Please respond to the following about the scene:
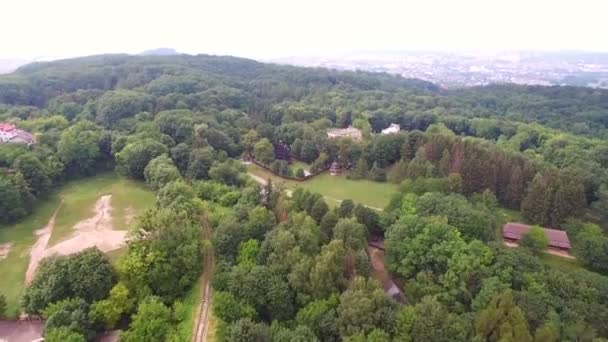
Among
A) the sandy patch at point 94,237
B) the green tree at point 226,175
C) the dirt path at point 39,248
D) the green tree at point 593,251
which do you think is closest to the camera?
the green tree at point 593,251

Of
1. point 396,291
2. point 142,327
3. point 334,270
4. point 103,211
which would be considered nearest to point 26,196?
point 103,211

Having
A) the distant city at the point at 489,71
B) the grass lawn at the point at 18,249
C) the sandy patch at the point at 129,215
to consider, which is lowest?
the grass lawn at the point at 18,249

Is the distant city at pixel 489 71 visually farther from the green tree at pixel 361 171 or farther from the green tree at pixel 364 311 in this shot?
the green tree at pixel 364 311

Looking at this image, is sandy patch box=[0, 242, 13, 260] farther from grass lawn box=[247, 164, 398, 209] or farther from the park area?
grass lawn box=[247, 164, 398, 209]

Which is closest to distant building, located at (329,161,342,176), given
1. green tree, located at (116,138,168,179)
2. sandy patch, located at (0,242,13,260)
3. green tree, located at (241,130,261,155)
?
green tree, located at (241,130,261,155)

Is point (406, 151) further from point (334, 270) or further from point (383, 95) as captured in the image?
point (383, 95)

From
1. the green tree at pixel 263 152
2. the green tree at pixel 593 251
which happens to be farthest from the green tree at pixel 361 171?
the green tree at pixel 593 251
